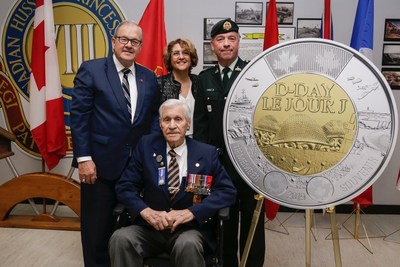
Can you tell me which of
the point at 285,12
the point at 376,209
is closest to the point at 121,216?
the point at 285,12

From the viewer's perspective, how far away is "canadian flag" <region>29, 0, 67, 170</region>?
2.90 metres

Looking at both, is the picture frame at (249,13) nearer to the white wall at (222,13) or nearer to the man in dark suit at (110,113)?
the white wall at (222,13)

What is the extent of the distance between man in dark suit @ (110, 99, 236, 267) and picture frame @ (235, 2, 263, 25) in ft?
6.00

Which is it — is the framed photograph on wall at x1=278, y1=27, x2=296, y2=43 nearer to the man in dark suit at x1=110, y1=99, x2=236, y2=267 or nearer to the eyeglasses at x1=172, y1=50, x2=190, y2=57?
the eyeglasses at x1=172, y1=50, x2=190, y2=57

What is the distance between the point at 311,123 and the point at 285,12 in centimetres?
202

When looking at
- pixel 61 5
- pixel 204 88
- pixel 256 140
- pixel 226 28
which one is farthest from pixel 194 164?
pixel 61 5

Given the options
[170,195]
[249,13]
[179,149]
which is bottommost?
[170,195]

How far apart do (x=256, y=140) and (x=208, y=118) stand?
0.46m

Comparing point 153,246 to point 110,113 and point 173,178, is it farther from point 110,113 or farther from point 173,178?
point 110,113

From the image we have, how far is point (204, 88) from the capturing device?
2.12 meters

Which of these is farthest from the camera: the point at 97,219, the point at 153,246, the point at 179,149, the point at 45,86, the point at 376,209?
the point at 376,209

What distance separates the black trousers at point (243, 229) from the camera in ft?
7.06

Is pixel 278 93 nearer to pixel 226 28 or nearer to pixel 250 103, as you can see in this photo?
pixel 250 103

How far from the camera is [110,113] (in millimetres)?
1996
